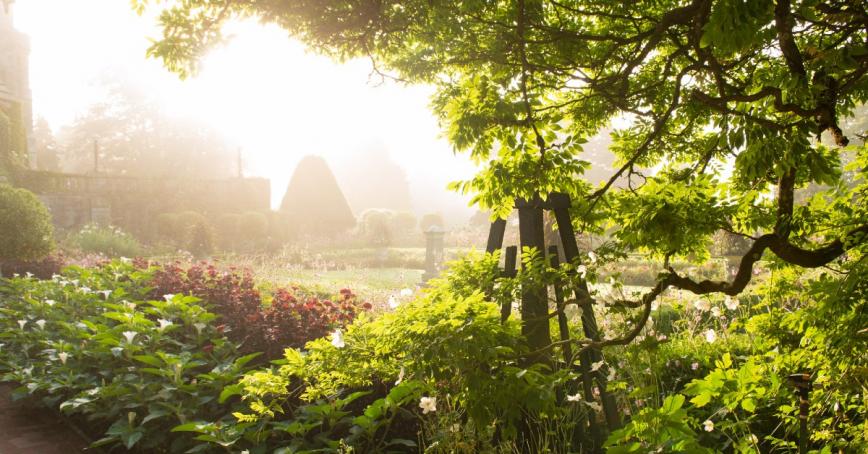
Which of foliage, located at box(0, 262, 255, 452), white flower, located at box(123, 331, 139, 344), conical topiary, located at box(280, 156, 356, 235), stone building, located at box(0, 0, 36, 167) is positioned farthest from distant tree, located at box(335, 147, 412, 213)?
white flower, located at box(123, 331, 139, 344)

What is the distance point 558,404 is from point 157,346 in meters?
3.52

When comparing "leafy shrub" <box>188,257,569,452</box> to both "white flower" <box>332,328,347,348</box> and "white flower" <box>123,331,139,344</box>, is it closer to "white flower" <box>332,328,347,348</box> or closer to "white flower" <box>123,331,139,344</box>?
"white flower" <box>332,328,347,348</box>

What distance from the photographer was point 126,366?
5211mm

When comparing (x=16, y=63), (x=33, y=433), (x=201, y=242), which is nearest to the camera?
(x=33, y=433)

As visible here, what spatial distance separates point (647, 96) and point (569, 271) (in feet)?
4.29

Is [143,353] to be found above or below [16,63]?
below

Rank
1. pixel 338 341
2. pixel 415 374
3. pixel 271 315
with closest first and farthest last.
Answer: pixel 415 374, pixel 338 341, pixel 271 315

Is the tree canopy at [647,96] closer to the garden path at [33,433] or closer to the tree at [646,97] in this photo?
the tree at [646,97]

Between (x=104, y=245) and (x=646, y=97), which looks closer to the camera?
(x=646, y=97)

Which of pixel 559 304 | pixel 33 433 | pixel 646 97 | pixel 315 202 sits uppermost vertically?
pixel 315 202

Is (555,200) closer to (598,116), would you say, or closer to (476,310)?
(598,116)

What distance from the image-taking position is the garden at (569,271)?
8.86 feet

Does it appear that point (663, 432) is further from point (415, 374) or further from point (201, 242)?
point (201, 242)

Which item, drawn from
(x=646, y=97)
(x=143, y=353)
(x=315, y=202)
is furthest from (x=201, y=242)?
(x=646, y=97)
